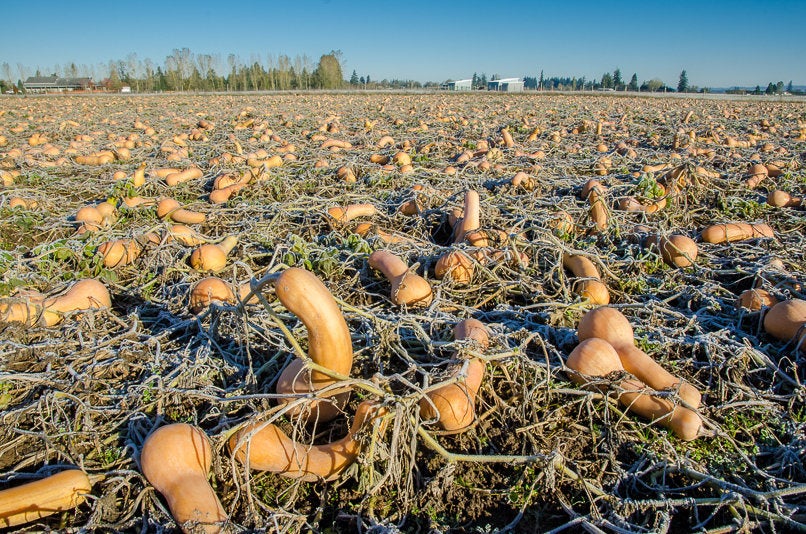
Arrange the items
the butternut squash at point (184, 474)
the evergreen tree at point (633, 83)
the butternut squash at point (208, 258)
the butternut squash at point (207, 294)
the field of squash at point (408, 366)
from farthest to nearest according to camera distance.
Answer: the evergreen tree at point (633, 83), the butternut squash at point (208, 258), the butternut squash at point (207, 294), the field of squash at point (408, 366), the butternut squash at point (184, 474)

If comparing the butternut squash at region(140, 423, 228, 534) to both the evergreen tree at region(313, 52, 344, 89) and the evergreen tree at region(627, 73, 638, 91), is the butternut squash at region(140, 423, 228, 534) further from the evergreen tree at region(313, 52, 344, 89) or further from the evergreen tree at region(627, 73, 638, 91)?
the evergreen tree at region(627, 73, 638, 91)

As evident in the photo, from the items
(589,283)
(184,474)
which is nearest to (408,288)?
(589,283)

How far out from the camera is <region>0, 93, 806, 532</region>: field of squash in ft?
6.03

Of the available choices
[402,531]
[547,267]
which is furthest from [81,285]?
[547,267]

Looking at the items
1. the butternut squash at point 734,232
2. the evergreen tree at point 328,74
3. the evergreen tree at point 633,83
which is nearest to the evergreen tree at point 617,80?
the evergreen tree at point 633,83

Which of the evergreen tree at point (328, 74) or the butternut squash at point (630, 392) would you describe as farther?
the evergreen tree at point (328, 74)

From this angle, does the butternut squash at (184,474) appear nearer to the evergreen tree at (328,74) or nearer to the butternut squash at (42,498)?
the butternut squash at (42,498)

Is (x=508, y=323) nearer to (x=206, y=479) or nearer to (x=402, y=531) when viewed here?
(x=402, y=531)

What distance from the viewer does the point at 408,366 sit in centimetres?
244

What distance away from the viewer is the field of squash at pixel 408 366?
184 centimetres

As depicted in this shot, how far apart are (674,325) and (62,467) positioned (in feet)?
11.9

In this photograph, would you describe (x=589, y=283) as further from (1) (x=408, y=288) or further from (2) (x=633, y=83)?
(2) (x=633, y=83)

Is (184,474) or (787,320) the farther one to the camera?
(787,320)

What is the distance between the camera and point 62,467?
2.01 metres
